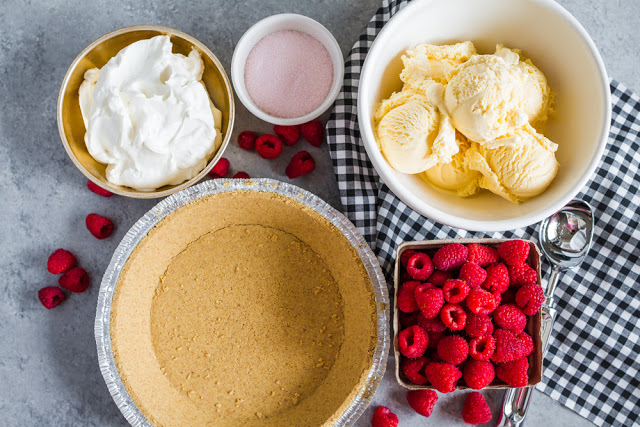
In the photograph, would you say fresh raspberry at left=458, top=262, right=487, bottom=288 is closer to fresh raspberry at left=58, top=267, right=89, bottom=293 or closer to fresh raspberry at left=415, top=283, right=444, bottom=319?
fresh raspberry at left=415, top=283, right=444, bottom=319

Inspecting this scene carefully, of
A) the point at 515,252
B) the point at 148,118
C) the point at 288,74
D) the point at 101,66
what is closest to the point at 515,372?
the point at 515,252

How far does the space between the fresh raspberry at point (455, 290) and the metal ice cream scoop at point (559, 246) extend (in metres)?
0.31

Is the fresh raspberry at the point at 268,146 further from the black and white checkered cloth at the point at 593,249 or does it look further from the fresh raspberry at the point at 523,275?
the fresh raspberry at the point at 523,275

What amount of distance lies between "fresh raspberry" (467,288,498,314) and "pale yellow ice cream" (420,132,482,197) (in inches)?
8.7

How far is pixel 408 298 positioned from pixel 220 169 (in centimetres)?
59

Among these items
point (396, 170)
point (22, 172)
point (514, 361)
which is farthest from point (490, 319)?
point (22, 172)

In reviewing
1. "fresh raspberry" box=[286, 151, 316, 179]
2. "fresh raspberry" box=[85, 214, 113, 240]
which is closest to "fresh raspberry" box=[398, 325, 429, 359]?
"fresh raspberry" box=[286, 151, 316, 179]

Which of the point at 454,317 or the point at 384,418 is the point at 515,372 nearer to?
the point at 454,317

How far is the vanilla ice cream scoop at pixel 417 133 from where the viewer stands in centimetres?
111

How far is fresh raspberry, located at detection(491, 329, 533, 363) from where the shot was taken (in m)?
1.20

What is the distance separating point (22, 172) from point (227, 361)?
748 mm

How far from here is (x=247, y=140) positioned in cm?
141

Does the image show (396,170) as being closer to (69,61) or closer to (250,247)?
(250,247)

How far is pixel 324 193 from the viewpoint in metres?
1.45
